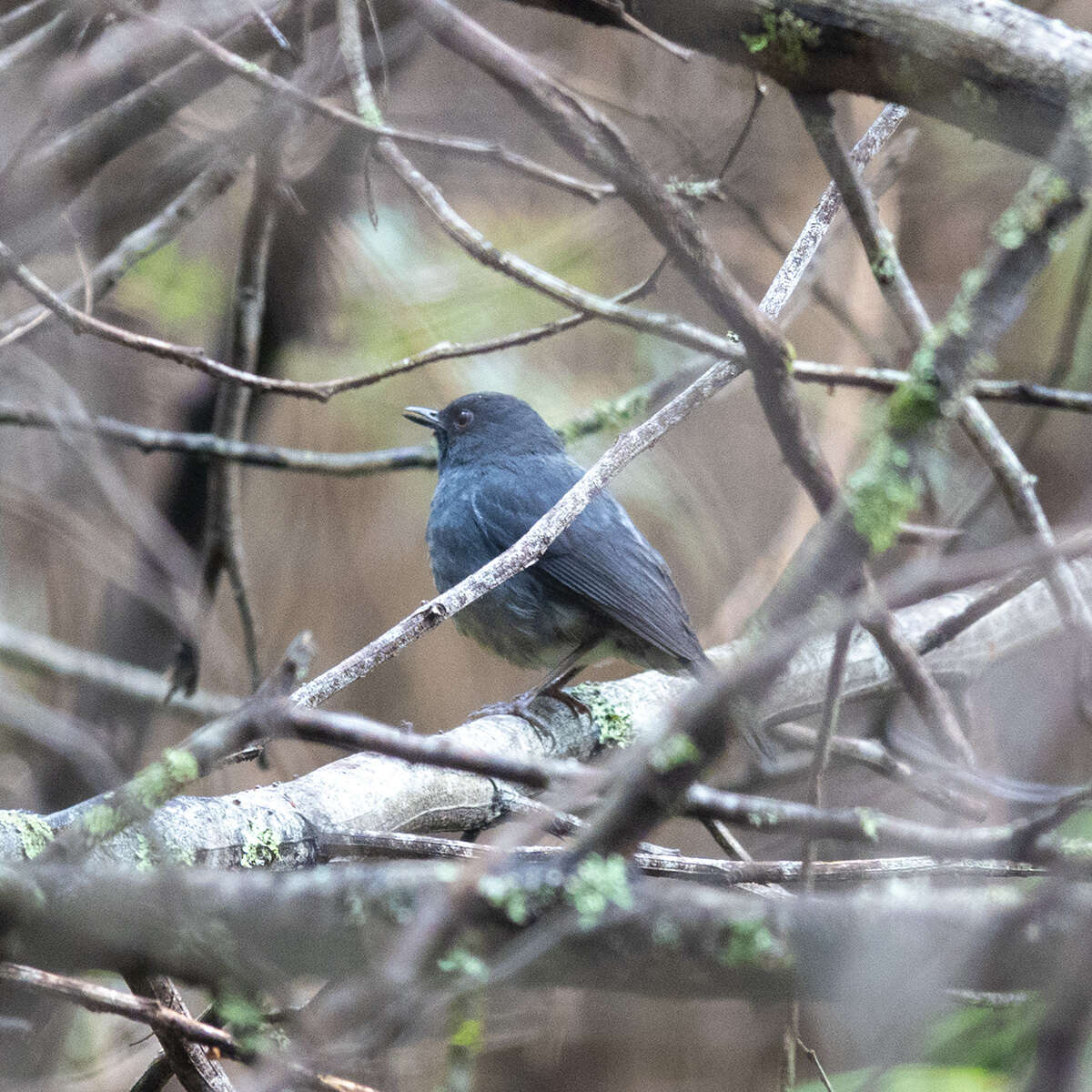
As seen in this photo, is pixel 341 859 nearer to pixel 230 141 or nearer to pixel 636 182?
pixel 636 182

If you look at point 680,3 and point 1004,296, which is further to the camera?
point 680,3

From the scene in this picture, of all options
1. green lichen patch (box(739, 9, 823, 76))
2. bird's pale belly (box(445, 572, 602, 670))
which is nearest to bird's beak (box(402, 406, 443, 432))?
bird's pale belly (box(445, 572, 602, 670))

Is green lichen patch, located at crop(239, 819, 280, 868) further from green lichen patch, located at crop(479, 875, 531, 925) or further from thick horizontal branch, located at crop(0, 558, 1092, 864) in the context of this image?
green lichen patch, located at crop(479, 875, 531, 925)

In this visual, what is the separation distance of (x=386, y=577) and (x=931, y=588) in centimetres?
312

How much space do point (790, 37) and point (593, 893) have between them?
137 centimetres

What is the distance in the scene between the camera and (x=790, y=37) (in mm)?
1725

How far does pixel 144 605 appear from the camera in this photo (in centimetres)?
506

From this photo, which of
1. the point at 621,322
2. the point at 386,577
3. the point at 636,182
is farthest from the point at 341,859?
the point at 386,577

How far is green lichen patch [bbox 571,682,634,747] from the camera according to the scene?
367cm

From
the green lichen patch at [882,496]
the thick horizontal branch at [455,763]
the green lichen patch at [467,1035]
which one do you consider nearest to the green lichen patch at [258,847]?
the thick horizontal branch at [455,763]

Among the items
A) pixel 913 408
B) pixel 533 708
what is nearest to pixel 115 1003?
pixel 913 408

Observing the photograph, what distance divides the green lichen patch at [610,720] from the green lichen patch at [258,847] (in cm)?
170

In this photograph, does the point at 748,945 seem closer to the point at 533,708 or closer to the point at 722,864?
the point at 722,864

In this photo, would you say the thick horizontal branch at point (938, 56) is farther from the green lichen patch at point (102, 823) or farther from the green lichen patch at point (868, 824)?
the green lichen patch at point (102, 823)
